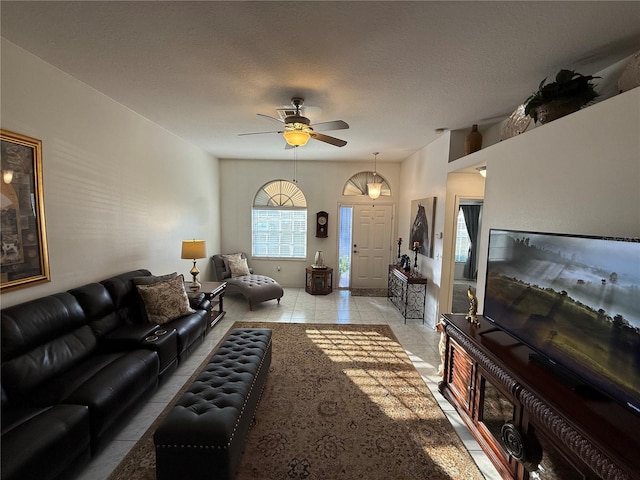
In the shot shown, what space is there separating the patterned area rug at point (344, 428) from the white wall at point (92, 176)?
1.80 metres

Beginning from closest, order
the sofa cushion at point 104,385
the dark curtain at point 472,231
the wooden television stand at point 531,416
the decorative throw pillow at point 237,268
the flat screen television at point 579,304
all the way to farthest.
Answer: the wooden television stand at point 531,416, the flat screen television at point 579,304, the sofa cushion at point 104,385, the decorative throw pillow at point 237,268, the dark curtain at point 472,231

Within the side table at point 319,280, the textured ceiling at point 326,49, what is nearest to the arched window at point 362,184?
the side table at point 319,280

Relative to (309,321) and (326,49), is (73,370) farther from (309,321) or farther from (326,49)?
(326,49)

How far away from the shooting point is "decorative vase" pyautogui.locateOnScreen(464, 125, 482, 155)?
134 inches

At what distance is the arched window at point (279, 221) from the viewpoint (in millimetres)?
6371

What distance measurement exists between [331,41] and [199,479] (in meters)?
2.85

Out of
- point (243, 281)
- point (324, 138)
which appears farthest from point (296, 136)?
point (243, 281)

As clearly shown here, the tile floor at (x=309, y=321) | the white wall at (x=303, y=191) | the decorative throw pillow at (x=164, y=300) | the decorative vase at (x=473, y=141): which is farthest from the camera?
the white wall at (x=303, y=191)

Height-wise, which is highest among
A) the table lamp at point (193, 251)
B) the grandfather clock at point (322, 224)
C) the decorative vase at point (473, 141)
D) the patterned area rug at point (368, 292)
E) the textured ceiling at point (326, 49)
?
the textured ceiling at point (326, 49)

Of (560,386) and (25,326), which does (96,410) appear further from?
(560,386)

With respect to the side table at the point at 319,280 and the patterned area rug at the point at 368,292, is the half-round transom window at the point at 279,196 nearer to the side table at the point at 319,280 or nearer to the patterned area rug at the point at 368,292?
the side table at the point at 319,280

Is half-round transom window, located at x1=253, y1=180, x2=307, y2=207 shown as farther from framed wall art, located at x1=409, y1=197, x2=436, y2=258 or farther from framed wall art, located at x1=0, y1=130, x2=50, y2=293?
framed wall art, located at x1=0, y1=130, x2=50, y2=293

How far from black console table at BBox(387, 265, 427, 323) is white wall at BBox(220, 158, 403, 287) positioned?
4.42 feet

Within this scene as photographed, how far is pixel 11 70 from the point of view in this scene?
1.99m
